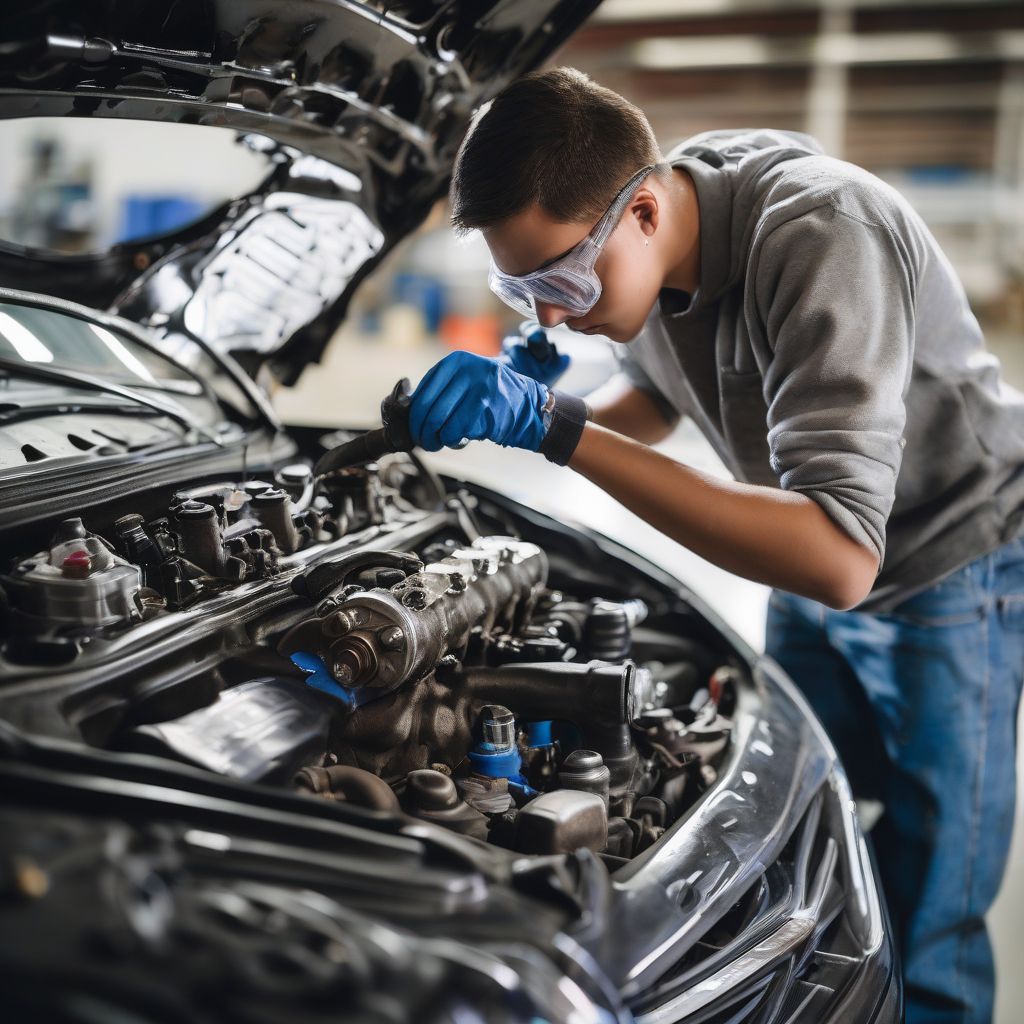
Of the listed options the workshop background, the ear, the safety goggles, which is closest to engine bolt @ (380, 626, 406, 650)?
the safety goggles

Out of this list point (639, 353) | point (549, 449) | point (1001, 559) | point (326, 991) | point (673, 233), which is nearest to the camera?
point (326, 991)

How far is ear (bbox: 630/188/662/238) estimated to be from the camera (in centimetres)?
136

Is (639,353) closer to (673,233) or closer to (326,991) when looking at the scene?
(673,233)

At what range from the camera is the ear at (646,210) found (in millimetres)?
1360

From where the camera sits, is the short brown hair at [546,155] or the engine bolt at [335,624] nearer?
the engine bolt at [335,624]

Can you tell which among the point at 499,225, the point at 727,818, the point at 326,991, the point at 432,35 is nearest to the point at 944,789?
the point at 727,818

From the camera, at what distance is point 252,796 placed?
82cm

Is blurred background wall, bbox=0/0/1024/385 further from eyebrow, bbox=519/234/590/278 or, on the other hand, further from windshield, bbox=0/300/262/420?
eyebrow, bbox=519/234/590/278

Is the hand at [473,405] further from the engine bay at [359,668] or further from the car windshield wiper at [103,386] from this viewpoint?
the car windshield wiper at [103,386]

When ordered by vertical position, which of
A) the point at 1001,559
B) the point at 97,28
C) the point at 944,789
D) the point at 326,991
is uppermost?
the point at 97,28

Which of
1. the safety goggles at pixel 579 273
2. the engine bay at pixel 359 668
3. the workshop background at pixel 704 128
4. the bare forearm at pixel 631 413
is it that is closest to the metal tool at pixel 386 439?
the engine bay at pixel 359 668

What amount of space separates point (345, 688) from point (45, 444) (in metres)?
0.67

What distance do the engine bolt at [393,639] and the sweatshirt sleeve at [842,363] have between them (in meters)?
0.53

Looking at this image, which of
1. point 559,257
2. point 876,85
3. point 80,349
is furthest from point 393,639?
point 876,85
